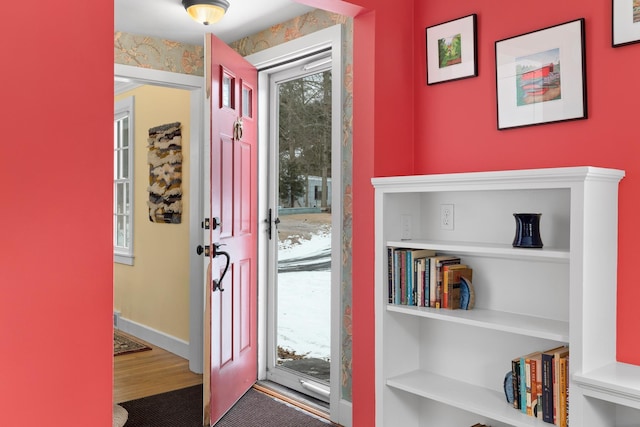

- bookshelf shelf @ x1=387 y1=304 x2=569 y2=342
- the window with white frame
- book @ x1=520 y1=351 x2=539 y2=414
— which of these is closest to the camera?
bookshelf shelf @ x1=387 y1=304 x2=569 y2=342

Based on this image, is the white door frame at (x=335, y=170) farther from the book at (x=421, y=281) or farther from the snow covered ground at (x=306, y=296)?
the book at (x=421, y=281)

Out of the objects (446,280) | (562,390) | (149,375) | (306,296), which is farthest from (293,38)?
(149,375)

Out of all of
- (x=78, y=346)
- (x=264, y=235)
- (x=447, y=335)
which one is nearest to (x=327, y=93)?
(x=264, y=235)

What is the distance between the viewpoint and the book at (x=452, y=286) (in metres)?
2.37

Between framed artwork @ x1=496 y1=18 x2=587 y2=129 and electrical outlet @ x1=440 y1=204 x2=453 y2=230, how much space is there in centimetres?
44

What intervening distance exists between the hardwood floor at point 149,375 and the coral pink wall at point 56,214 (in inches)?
76.5

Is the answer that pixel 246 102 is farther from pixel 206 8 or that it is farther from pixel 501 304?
pixel 501 304

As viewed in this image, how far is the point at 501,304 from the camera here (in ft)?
7.82

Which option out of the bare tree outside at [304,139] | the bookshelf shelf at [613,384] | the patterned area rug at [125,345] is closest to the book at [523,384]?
the bookshelf shelf at [613,384]

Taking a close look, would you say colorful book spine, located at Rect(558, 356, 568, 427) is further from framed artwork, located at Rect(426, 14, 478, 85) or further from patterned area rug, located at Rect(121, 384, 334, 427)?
patterned area rug, located at Rect(121, 384, 334, 427)

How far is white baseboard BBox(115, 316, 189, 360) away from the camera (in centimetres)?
449

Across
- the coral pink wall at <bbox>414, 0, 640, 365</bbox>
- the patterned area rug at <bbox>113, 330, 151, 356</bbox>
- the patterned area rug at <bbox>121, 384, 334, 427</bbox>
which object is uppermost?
the coral pink wall at <bbox>414, 0, 640, 365</bbox>

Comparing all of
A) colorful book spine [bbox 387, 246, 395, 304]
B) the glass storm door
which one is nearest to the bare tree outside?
the glass storm door

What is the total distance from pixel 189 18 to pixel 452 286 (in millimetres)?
2292
